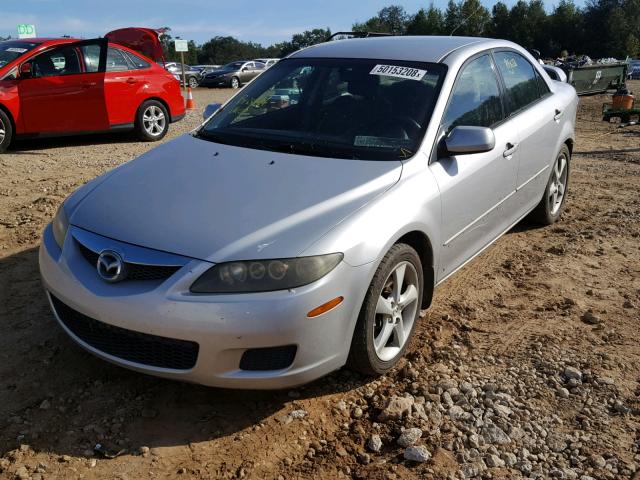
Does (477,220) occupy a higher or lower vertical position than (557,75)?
lower

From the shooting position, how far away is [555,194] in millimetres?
5527

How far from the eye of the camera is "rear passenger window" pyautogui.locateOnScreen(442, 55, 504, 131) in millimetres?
3709

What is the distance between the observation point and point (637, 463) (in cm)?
255

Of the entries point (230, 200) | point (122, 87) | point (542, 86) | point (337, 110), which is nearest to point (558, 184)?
point (542, 86)

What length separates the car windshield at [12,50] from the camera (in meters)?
8.50

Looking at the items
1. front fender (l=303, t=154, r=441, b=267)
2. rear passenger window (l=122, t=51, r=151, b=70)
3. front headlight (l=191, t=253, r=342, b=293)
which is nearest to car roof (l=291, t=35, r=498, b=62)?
front fender (l=303, t=154, r=441, b=267)

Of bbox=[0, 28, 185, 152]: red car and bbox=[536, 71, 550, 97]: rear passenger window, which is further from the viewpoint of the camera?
bbox=[0, 28, 185, 152]: red car

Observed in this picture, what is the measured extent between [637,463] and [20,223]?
16.5ft

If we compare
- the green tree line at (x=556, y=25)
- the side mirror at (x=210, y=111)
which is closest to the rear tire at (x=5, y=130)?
the side mirror at (x=210, y=111)

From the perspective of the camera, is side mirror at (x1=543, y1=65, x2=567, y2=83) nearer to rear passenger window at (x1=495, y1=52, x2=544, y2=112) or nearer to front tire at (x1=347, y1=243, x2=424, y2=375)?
rear passenger window at (x1=495, y1=52, x2=544, y2=112)

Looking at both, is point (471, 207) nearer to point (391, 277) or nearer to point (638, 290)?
point (391, 277)

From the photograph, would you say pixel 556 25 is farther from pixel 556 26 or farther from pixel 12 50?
pixel 12 50

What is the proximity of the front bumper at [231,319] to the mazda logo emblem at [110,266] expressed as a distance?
31mm

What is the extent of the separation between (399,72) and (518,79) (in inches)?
53.3
